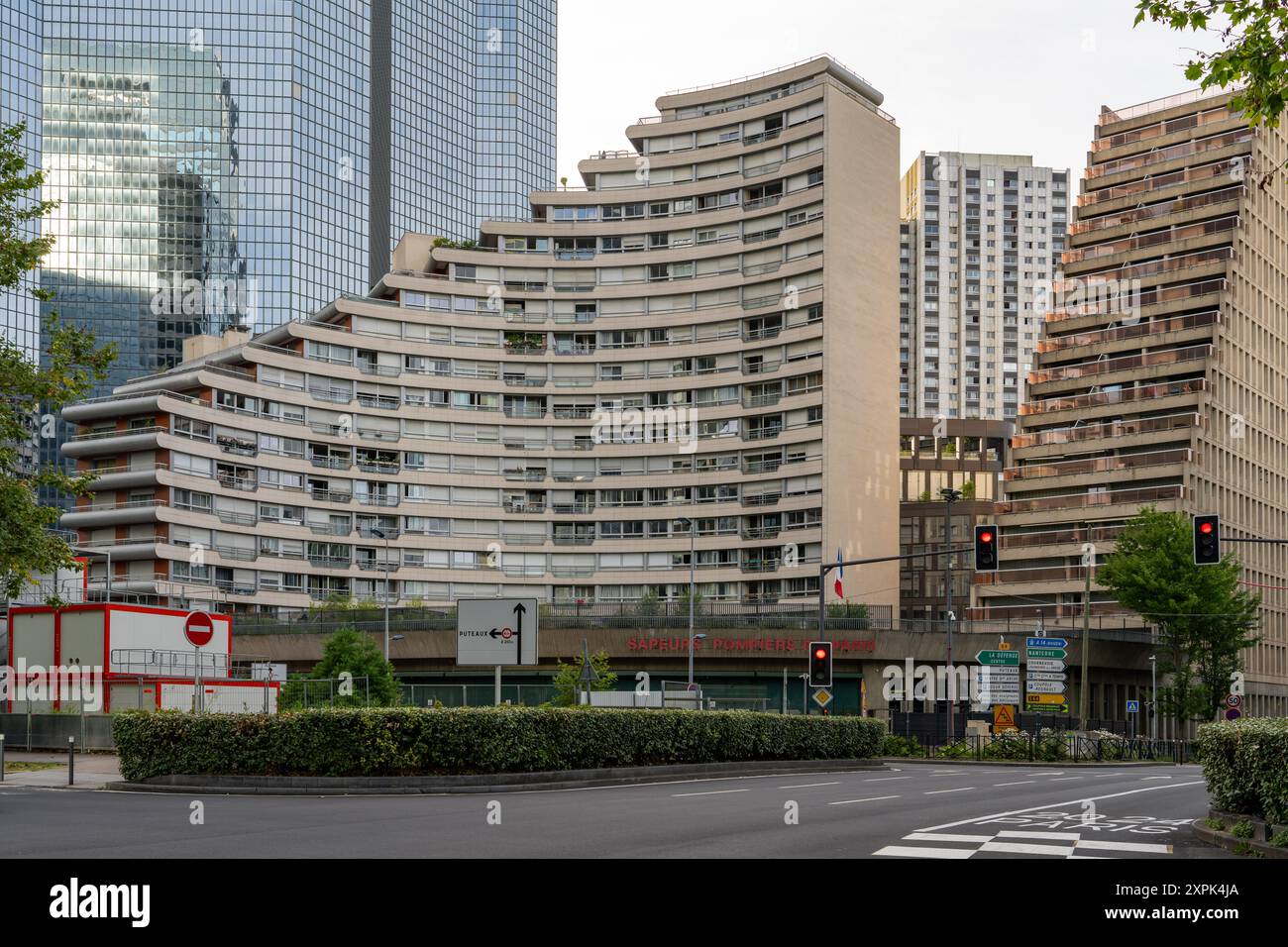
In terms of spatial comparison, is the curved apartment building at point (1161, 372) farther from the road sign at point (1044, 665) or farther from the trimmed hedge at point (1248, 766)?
the trimmed hedge at point (1248, 766)

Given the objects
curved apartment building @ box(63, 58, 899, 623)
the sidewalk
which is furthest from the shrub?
curved apartment building @ box(63, 58, 899, 623)

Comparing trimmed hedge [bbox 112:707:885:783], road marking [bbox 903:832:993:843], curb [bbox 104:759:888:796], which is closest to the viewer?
road marking [bbox 903:832:993:843]

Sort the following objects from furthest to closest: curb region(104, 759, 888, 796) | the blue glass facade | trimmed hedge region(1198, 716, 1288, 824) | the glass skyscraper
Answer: the glass skyscraper, the blue glass facade, curb region(104, 759, 888, 796), trimmed hedge region(1198, 716, 1288, 824)

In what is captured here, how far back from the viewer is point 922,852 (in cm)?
1524

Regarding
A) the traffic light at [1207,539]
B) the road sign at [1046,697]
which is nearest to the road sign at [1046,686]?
the road sign at [1046,697]

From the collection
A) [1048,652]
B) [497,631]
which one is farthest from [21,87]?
[497,631]

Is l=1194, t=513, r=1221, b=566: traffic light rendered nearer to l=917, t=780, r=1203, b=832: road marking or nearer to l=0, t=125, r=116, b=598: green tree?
l=917, t=780, r=1203, b=832: road marking

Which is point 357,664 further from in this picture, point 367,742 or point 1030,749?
point 367,742

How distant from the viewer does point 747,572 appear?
100 metres

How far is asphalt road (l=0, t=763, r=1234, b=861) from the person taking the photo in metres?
15.1

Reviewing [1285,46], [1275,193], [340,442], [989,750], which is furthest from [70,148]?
[1285,46]

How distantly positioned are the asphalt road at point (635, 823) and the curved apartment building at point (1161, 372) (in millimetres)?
75458

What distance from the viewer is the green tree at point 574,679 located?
56.3 meters

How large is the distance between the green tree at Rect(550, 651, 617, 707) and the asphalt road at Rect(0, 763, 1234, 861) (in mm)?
27465
